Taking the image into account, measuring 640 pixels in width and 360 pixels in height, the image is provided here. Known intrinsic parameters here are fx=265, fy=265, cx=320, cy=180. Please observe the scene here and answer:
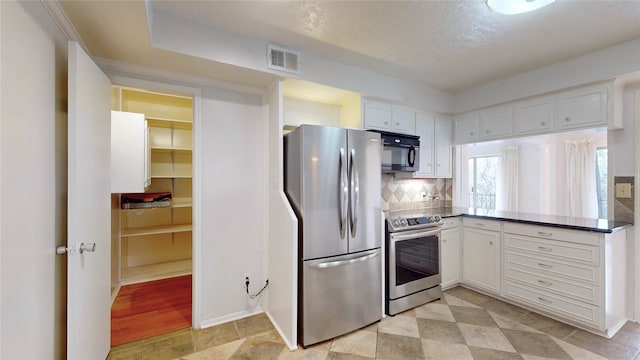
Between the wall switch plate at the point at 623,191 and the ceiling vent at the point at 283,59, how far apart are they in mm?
3346

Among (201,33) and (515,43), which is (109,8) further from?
(515,43)

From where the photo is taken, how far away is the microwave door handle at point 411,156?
3262 millimetres

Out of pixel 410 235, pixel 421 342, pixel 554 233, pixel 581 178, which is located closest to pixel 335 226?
pixel 410 235

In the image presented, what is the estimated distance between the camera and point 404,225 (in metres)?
2.76

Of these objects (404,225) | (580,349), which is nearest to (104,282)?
(404,225)

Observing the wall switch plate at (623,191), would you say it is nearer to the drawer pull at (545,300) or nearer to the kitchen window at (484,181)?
the drawer pull at (545,300)

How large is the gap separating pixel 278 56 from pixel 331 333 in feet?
8.10

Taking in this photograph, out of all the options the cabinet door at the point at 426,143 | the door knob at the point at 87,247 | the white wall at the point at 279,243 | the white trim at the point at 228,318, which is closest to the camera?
the door knob at the point at 87,247

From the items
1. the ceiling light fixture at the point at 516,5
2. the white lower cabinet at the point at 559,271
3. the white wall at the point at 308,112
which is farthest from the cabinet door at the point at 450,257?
the ceiling light fixture at the point at 516,5

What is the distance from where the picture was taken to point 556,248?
2553 mm

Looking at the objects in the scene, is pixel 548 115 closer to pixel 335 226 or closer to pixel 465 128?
pixel 465 128

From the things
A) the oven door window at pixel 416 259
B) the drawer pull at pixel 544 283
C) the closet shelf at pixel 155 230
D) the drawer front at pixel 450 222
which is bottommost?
the drawer pull at pixel 544 283

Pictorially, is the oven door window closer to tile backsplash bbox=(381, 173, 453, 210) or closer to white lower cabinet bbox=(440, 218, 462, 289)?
white lower cabinet bbox=(440, 218, 462, 289)

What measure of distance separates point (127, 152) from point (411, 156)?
10.0 ft
